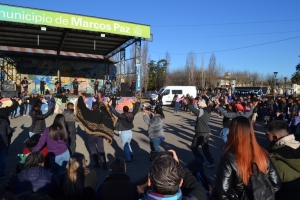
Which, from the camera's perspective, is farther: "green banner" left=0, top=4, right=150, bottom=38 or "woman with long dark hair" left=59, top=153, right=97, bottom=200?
"green banner" left=0, top=4, right=150, bottom=38

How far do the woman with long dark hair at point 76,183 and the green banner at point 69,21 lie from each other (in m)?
16.0

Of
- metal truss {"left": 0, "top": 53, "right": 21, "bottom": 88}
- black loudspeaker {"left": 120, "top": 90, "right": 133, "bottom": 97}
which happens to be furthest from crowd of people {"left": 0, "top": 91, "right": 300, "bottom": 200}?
metal truss {"left": 0, "top": 53, "right": 21, "bottom": 88}

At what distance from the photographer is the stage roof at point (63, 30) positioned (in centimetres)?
1684

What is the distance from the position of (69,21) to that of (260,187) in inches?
712

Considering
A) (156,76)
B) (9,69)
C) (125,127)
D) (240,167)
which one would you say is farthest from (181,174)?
(156,76)

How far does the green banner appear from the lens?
16.4 m

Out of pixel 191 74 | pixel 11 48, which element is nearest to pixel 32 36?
pixel 11 48

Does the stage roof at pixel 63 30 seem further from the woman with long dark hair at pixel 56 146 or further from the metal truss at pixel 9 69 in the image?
the woman with long dark hair at pixel 56 146

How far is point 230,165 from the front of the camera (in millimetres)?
2424

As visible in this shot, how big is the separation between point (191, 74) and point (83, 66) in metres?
24.0

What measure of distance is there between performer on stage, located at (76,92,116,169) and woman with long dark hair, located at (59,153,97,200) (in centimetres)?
325

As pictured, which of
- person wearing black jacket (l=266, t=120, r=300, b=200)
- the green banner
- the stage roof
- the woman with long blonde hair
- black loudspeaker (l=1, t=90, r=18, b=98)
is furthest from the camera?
black loudspeaker (l=1, t=90, r=18, b=98)

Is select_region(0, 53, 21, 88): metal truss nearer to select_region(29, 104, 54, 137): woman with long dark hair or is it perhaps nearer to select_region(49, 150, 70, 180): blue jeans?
select_region(29, 104, 54, 137): woman with long dark hair

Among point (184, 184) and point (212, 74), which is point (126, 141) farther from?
point (212, 74)
